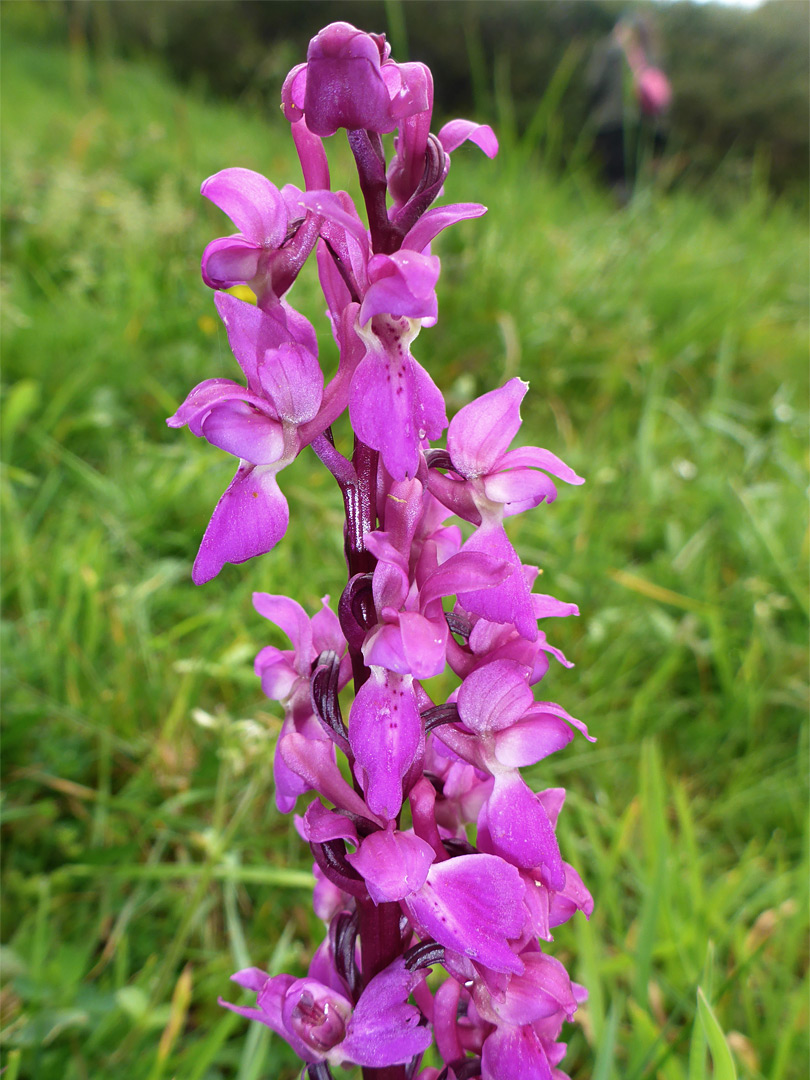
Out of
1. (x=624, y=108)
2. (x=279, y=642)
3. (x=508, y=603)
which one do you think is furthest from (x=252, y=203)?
(x=624, y=108)

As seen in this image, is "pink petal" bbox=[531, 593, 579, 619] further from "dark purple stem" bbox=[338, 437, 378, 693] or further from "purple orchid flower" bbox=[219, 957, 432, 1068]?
"purple orchid flower" bbox=[219, 957, 432, 1068]

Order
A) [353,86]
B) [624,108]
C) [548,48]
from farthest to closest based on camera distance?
[548,48] → [624,108] → [353,86]

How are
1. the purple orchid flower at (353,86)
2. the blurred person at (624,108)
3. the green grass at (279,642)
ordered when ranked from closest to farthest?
the purple orchid flower at (353,86) < the green grass at (279,642) < the blurred person at (624,108)

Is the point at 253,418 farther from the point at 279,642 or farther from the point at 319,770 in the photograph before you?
the point at 279,642

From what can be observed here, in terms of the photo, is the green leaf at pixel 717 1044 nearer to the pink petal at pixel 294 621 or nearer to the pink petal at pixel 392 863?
the pink petal at pixel 392 863

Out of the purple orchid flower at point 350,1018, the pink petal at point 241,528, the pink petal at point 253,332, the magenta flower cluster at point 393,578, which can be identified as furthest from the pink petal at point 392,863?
the pink petal at point 253,332

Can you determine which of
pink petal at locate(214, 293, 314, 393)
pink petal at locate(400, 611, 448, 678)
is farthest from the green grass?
pink petal at locate(214, 293, 314, 393)
